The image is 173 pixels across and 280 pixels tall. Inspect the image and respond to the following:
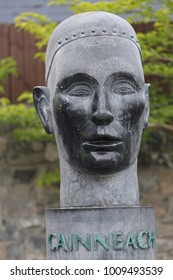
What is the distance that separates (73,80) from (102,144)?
1.17ft

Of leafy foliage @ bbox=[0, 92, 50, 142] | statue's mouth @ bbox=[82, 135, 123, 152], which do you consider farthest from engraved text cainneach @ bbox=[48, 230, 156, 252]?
leafy foliage @ bbox=[0, 92, 50, 142]

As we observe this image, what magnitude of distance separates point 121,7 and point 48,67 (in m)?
2.68

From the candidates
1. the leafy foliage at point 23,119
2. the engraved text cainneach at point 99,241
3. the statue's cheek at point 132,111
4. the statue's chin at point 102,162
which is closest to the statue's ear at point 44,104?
the statue's chin at point 102,162

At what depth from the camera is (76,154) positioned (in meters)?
4.03

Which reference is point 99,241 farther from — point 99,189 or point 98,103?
point 98,103

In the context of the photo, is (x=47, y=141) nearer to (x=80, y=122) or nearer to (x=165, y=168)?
(x=165, y=168)

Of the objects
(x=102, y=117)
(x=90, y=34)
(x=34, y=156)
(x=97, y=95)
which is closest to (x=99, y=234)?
(x=102, y=117)

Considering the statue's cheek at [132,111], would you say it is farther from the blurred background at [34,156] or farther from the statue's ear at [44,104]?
the blurred background at [34,156]

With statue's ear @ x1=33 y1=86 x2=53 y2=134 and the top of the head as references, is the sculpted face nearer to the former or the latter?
the top of the head

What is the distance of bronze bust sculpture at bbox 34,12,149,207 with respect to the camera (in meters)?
3.97
